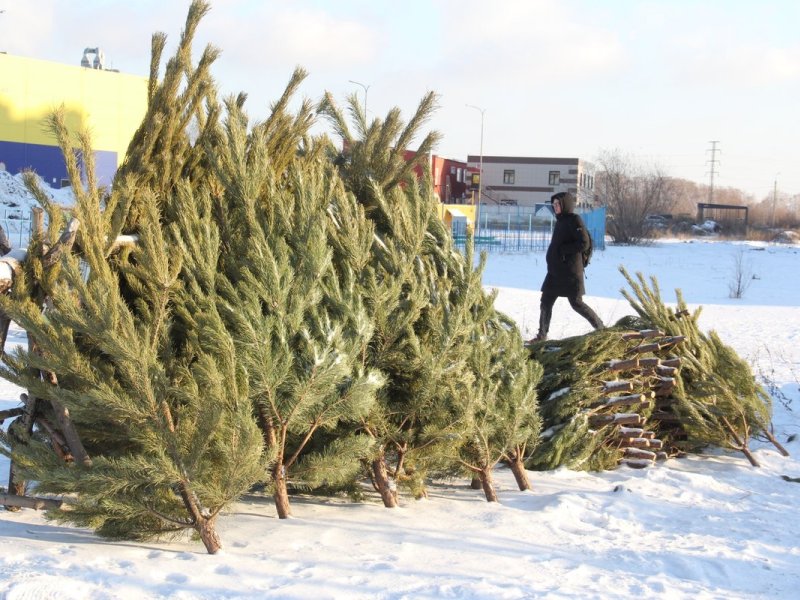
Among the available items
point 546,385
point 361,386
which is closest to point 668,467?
point 546,385

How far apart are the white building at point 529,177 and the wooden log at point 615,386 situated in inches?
2887

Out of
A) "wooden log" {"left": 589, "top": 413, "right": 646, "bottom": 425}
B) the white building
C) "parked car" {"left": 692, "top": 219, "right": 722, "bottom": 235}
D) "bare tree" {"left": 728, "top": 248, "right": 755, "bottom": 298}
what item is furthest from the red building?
"wooden log" {"left": 589, "top": 413, "right": 646, "bottom": 425}

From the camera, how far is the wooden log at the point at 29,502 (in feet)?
13.7

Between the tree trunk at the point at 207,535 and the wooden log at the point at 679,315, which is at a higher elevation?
the wooden log at the point at 679,315

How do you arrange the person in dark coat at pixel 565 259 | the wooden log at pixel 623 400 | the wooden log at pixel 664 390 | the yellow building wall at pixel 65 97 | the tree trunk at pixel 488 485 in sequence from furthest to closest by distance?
the yellow building wall at pixel 65 97 < the person in dark coat at pixel 565 259 < the wooden log at pixel 664 390 < the wooden log at pixel 623 400 < the tree trunk at pixel 488 485

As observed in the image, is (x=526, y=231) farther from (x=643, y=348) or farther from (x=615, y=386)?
(x=615, y=386)

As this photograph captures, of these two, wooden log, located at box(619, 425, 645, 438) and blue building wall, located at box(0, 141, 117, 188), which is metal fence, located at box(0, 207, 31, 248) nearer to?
blue building wall, located at box(0, 141, 117, 188)

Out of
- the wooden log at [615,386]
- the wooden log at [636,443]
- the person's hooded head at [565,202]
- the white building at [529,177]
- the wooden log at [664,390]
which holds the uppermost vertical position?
the white building at [529,177]

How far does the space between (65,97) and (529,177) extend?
55.4 m

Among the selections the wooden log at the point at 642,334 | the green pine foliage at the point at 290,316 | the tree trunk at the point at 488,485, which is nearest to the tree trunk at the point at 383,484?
the green pine foliage at the point at 290,316

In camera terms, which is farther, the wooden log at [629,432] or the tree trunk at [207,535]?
the wooden log at [629,432]

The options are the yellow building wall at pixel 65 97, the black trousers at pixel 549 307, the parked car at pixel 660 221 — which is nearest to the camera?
the black trousers at pixel 549 307

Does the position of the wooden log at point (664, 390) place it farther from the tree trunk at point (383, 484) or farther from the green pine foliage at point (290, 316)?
the green pine foliage at point (290, 316)

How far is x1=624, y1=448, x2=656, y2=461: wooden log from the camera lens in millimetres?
6305
